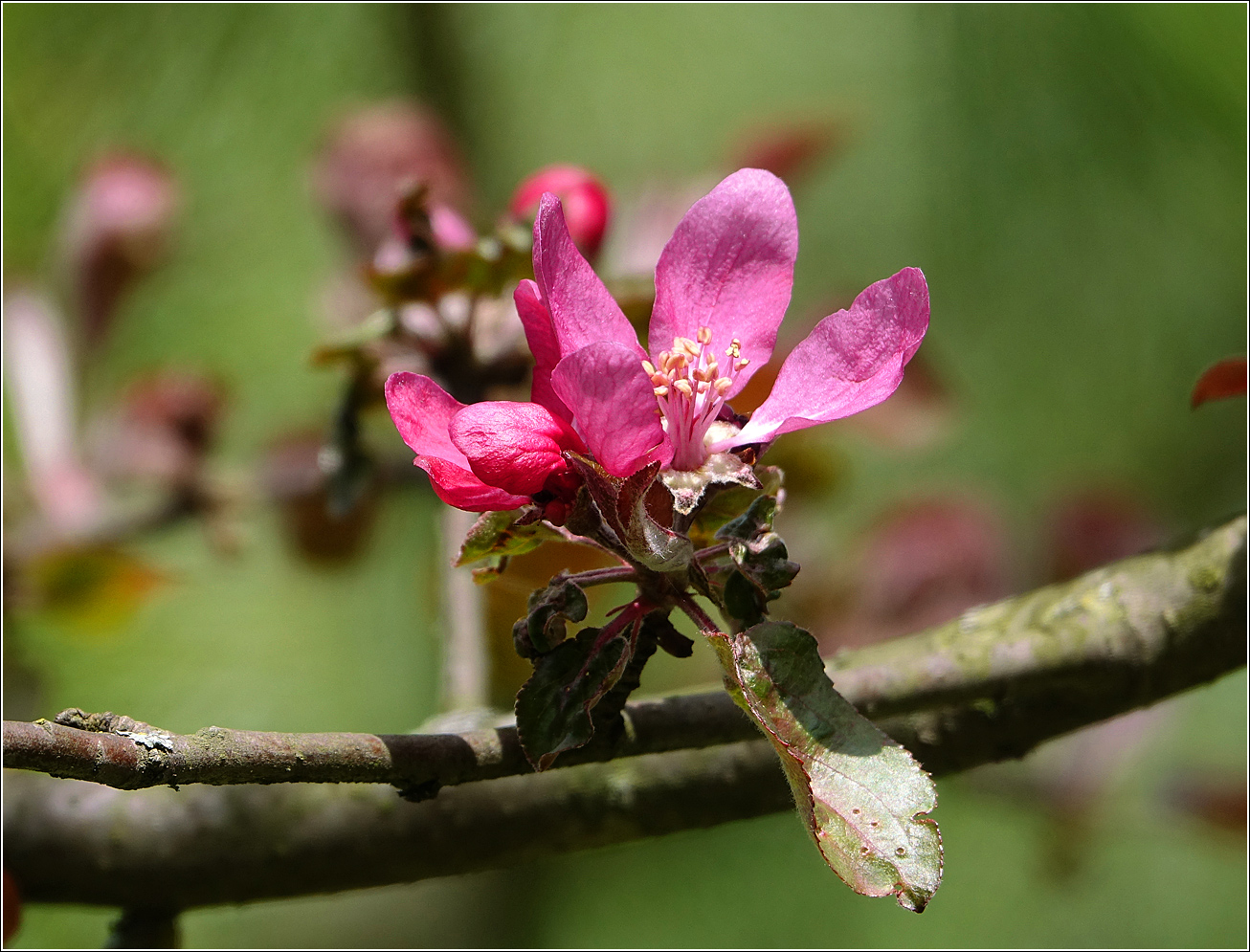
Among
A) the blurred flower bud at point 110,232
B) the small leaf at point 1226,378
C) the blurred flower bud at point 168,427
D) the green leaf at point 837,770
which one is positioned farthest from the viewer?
the blurred flower bud at point 110,232

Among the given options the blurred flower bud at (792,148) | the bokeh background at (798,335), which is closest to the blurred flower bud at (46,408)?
the bokeh background at (798,335)

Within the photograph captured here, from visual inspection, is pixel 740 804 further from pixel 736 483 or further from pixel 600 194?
pixel 600 194

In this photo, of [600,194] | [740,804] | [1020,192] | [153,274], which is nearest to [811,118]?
[1020,192]

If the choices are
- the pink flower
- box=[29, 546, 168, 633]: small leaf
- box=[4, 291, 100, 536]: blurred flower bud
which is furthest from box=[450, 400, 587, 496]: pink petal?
box=[4, 291, 100, 536]: blurred flower bud

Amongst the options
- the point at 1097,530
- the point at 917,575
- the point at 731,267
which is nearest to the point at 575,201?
the point at 731,267

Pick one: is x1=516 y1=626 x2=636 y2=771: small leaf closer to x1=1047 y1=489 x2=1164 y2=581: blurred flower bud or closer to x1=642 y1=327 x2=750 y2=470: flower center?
x1=642 y1=327 x2=750 y2=470: flower center

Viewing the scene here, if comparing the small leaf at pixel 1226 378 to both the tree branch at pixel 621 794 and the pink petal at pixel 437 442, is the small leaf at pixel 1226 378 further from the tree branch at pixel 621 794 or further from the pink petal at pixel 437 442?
the pink petal at pixel 437 442
